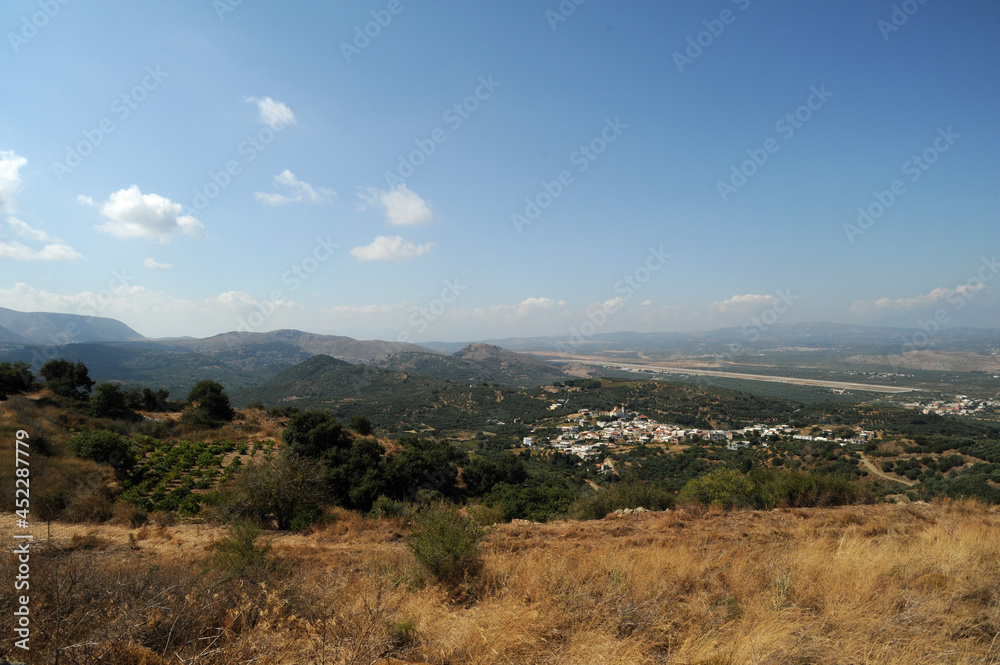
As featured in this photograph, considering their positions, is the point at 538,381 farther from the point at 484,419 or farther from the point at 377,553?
the point at 377,553

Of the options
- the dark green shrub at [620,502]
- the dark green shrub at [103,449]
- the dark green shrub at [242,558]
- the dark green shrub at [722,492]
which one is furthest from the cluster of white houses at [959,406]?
the dark green shrub at [103,449]

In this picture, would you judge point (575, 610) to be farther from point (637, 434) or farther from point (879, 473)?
point (637, 434)

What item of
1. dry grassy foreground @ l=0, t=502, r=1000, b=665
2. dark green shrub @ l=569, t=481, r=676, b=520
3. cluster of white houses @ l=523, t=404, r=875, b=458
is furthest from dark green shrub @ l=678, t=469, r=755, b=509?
cluster of white houses @ l=523, t=404, r=875, b=458

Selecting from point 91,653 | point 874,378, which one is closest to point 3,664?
point 91,653

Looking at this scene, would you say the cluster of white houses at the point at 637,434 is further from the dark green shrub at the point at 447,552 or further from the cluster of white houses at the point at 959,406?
the dark green shrub at the point at 447,552

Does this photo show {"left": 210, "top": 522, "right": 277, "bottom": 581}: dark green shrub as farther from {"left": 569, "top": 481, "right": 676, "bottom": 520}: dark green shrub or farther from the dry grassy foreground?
{"left": 569, "top": 481, "right": 676, "bottom": 520}: dark green shrub

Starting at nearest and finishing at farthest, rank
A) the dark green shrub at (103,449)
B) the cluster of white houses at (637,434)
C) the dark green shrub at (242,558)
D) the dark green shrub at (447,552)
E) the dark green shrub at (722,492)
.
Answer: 1. the dark green shrub at (242,558)
2. the dark green shrub at (447,552)
3. the dark green shrub at (722,492)
4. the dark green shrub at (103,449)
5. the cluster of white houses at (637,434)
